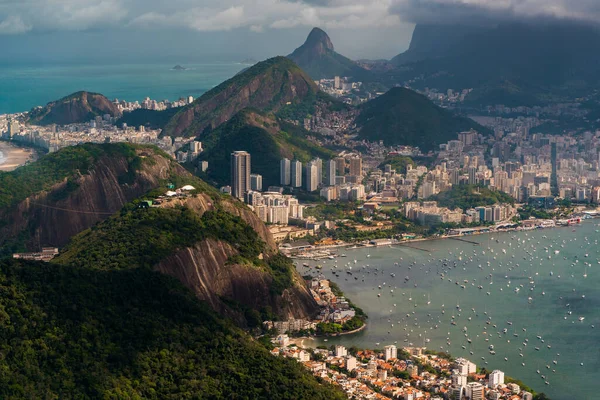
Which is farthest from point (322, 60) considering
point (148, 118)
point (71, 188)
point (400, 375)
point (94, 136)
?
point (400, 375)

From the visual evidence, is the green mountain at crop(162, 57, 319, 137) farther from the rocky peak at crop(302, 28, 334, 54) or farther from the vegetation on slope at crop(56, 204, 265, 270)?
the vegetation on slope at crop(56, 204, 265, 270)

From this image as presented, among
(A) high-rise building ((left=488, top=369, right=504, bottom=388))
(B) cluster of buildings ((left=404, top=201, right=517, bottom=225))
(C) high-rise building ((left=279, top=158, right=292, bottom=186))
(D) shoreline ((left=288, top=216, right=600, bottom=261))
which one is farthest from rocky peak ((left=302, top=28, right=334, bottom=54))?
(A) high-rise building ((left=488, top=369, right=504, bottom=388))

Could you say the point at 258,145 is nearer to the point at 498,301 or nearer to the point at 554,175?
the point at 554,175

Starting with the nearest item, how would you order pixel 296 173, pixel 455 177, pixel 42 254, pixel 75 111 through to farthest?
pixel 42 254 → pixel 296 173 → pixel 455 177 → pixel 75 111

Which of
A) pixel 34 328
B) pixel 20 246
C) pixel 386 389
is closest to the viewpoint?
pixel 34 328

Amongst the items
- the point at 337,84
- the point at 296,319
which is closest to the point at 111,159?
the point at 296,319

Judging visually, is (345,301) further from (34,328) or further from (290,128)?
(290,128)
